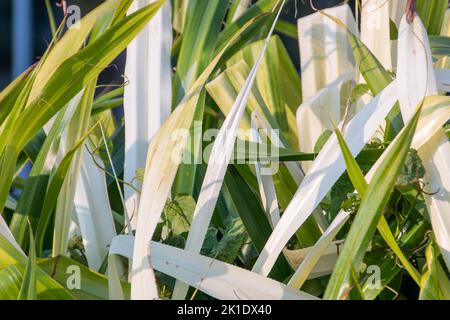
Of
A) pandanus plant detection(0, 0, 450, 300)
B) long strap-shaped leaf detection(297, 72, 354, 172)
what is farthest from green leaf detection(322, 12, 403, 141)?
long strap-shaped leaf detection(297, 72, 354, 172)

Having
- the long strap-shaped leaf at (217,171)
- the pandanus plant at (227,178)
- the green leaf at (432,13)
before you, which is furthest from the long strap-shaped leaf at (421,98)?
the green leaf at (432,13)

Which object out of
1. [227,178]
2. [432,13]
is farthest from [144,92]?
[432,13]

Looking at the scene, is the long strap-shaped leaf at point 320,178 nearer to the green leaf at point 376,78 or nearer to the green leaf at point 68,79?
the green leaf at point 376,78

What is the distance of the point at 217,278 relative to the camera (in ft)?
1.72

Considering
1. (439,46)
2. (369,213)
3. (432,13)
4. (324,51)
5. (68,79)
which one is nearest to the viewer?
(369,213)

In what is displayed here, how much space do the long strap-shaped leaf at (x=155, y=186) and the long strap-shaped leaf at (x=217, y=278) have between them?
0.08 feet

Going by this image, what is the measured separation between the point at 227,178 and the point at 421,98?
0.20 meters

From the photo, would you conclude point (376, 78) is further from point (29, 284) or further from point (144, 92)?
point (29, 284)

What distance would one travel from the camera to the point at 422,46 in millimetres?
595

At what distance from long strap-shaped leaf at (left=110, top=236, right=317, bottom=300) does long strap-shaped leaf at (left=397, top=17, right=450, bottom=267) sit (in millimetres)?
141

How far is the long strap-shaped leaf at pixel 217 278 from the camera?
1.69ft

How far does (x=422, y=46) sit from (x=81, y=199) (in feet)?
1.17
